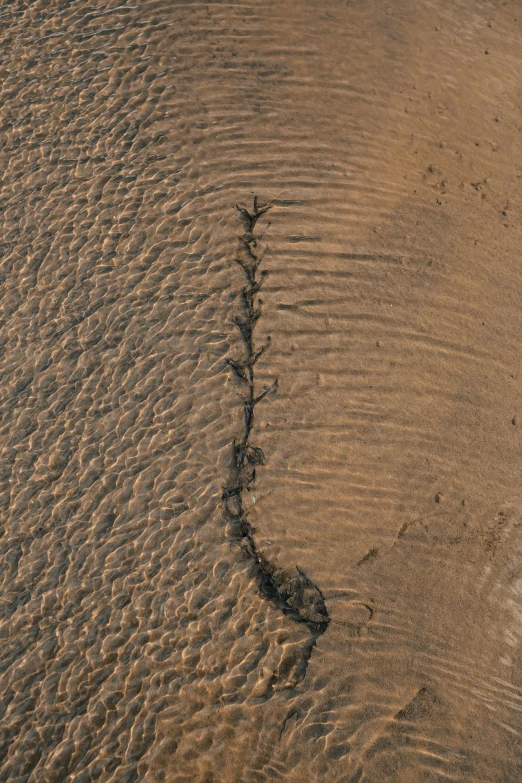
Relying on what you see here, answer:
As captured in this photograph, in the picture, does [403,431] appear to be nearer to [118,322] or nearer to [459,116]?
[118,322]

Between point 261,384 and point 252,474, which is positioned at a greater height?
point 261,384

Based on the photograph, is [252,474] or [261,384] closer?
[252,474]

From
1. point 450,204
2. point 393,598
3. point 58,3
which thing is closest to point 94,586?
point 393,598

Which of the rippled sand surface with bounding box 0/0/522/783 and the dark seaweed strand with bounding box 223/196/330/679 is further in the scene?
the dark seaweed strand with bounding box 223/196/330/679
